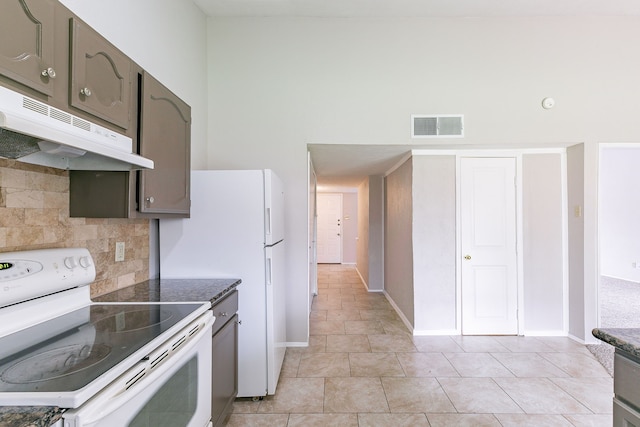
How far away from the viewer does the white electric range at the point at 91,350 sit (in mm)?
781

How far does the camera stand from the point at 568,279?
3295 mm

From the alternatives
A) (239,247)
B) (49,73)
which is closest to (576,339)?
(239,247)

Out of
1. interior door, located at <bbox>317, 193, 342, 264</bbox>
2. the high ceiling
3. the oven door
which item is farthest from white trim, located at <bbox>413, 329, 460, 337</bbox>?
interior door, located at <bbox>317, 193, 342, 264</bbox>

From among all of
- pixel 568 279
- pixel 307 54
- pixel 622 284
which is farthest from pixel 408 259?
pixel 622 284

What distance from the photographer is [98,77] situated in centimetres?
127

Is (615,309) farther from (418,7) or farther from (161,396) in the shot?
(161,396)

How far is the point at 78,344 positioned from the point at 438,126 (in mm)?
3227

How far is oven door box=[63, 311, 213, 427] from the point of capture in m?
0.79

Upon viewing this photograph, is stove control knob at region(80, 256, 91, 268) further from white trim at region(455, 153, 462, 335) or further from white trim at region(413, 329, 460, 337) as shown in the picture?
white trim at region(455, 153, 462, 335)

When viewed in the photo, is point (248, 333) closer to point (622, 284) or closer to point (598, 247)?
point (598, 247)

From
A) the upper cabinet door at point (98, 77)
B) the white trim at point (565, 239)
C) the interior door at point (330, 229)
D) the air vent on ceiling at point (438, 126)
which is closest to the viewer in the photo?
the upper cabinet door at point (98, 77)

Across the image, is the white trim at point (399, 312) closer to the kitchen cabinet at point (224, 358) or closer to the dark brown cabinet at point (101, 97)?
the kitchen cabinet at point (224, 358)

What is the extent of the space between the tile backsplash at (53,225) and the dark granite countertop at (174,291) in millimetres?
103

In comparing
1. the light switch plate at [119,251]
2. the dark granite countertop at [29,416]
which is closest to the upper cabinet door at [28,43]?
the dark granite countertop at [29,416]
